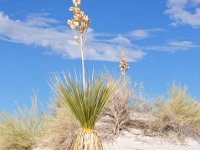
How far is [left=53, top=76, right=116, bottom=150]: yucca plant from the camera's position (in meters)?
11.9

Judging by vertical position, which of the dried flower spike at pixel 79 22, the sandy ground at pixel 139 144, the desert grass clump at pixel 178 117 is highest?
the dried flower spike at pixel 79 22

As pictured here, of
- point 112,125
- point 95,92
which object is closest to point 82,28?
point 95,92

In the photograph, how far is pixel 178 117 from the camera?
56.7 ft

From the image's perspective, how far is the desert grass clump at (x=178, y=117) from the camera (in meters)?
16.8

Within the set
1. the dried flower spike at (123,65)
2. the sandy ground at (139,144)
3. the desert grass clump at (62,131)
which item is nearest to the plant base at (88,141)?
the sandy ground at (139,144)

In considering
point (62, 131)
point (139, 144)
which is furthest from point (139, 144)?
point (62, 131)

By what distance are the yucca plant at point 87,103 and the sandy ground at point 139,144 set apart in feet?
12.2

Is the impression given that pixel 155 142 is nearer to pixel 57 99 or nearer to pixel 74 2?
pixel 57 99

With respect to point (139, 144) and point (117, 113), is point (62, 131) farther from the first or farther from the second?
point (139, 144)

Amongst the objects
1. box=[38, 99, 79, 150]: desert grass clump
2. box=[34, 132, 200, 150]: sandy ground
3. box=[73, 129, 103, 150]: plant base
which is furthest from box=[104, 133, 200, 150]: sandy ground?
box=[73, 129, 103, 150]: plant base

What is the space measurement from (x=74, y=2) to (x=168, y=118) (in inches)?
268

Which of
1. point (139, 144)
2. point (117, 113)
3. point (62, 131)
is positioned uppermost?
point (117, 113)

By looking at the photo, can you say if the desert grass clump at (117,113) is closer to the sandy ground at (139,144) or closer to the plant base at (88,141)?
the sandy ground at (139,144)

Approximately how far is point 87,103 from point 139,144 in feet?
15.9
